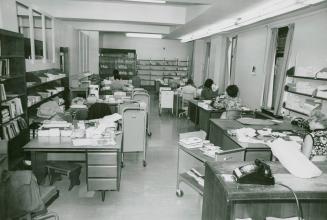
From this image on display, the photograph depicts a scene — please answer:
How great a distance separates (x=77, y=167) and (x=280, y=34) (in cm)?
691

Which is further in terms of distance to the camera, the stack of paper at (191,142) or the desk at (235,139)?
the stack of paper at (191,142)

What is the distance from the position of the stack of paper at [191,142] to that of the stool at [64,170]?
169cm

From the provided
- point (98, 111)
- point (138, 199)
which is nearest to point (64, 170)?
point (138, 199)

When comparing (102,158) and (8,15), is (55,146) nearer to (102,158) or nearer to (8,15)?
(102,158)

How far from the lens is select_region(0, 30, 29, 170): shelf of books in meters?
4.84

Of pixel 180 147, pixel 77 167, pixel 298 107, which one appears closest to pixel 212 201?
pixel 180 147

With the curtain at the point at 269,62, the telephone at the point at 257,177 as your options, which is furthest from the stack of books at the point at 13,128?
the curtain at the point at 269,62

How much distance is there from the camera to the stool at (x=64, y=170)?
4.29 metres

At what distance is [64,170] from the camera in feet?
14.0


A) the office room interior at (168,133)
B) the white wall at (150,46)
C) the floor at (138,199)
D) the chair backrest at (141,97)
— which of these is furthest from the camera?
the white wall at (150,46)

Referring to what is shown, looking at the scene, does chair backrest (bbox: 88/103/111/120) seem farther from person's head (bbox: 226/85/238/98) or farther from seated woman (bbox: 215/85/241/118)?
person's head (bbox: 226/85/238/98)

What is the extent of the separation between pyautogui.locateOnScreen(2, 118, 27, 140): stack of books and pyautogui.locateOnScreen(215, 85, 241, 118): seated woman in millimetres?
4217

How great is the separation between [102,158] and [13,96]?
92.3 inches

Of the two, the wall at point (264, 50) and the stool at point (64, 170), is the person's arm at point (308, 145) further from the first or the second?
the wall at point (264, 50)
